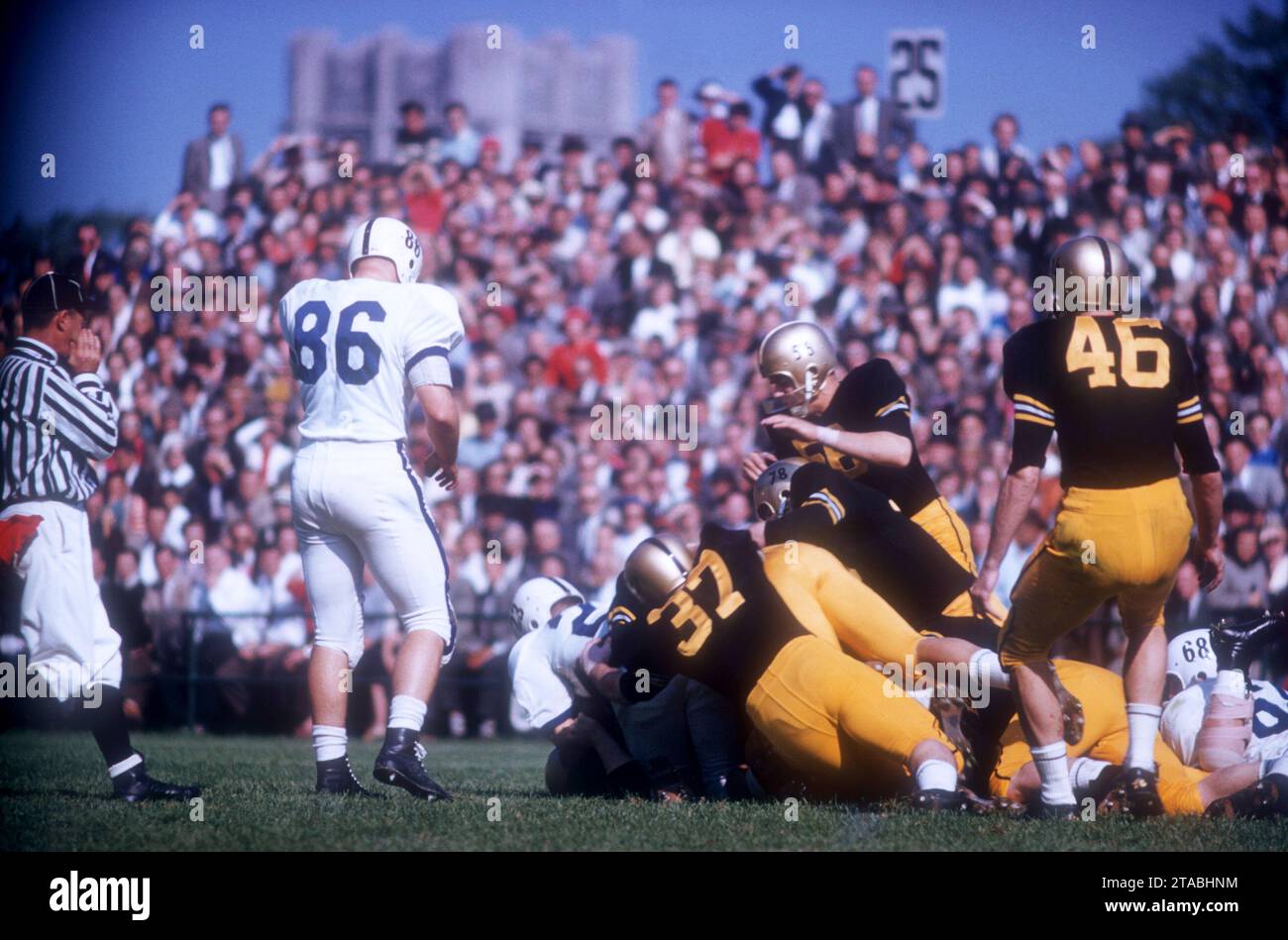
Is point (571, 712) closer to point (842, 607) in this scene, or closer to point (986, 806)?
point (842, 607)

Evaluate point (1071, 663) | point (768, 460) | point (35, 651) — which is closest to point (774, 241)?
point (768, 460)

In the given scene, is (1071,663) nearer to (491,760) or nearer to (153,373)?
(491,760)

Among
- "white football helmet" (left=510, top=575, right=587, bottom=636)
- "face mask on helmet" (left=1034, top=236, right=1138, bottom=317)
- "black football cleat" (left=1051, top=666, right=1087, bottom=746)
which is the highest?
"face mask on helmet" (left=1034, top=236, right=1138, bottom=317)

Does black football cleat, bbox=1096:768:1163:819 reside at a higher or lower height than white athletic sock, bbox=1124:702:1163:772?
lower

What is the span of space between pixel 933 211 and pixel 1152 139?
76.5 inches

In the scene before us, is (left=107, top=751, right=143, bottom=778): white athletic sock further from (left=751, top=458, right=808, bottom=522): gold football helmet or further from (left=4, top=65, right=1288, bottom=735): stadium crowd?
(left=4, top=65, right=1288, bottom=735): stadium crowd

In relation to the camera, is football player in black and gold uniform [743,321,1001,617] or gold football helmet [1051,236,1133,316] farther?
football player in black and gold uniform [743,321,1001,617]

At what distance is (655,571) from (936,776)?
4.68 ft

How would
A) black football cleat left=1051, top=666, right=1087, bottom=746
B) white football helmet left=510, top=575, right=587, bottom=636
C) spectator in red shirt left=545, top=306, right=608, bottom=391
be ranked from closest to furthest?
black football cleat left=1051, top=666, right=1087, bottom=746
white football helmet left=510, top=575, right=587, bottom=636
spectator in red shirt left=545, top=306, right=608, bottom=391

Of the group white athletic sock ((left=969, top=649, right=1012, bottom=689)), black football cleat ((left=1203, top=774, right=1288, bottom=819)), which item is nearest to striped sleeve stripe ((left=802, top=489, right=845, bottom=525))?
white athletic sock ((left=969, top=649, right=1012, bottom=689))

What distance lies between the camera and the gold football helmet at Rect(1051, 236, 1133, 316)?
18.5 ft

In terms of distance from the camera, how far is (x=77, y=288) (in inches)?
252

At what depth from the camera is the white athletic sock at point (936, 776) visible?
18.3ft

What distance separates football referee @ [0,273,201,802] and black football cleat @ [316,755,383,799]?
0.48 meters
